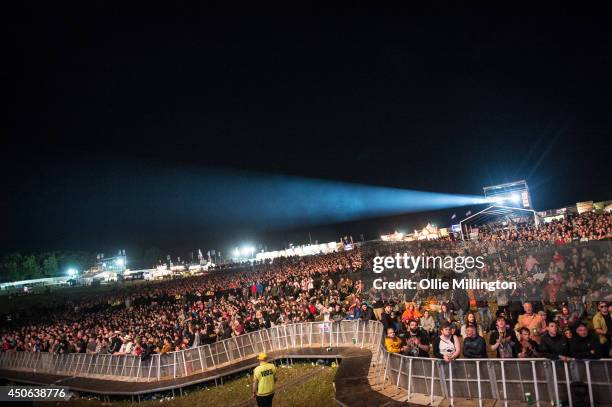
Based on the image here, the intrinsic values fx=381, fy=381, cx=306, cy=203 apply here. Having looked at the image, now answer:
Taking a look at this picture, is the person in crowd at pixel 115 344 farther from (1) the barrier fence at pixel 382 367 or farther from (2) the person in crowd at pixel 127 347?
(1) the barrier fence at pixel 382 367

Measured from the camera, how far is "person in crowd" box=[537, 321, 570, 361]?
7680 millimetres

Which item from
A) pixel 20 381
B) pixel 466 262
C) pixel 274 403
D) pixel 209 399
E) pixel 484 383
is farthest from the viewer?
pixel 20 381

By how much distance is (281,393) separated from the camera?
42.8ft

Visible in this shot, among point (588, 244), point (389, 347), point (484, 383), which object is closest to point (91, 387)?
point (389, 347)

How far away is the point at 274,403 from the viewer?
39.9 feet

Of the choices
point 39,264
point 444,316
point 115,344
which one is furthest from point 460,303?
point 39,264

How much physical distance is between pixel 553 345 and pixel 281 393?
8681 mm

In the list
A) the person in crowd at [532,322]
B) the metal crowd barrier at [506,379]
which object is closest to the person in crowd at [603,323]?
the person in crowd at [532,322]

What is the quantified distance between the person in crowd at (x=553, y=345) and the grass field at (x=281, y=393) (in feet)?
19.9

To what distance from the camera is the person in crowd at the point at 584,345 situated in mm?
7450

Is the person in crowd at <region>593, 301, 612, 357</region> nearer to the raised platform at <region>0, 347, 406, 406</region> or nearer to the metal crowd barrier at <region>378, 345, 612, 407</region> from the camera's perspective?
the metal crowd barrier at <region>378, 345, 612, 407</region>

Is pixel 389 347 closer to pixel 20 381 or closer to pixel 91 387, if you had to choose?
pixel 91 387

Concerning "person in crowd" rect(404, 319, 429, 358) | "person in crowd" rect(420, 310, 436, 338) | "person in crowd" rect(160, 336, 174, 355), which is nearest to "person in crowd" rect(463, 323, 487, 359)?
"person in crowd" rect(404, 319, 429, 358)

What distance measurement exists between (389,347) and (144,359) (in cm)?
1069
